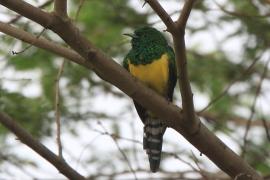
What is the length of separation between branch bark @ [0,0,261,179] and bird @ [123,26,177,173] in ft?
3.57

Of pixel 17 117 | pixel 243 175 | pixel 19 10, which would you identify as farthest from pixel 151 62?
pixel 19 10

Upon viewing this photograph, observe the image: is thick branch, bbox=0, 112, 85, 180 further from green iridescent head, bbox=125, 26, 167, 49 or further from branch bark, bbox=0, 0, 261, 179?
green iridescent head, bbox=125, 26, 167, 49

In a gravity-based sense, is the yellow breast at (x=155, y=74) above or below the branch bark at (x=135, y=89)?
above

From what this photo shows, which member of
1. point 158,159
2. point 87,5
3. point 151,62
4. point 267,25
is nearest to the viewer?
point 158,159

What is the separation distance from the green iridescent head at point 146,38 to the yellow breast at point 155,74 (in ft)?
1.14

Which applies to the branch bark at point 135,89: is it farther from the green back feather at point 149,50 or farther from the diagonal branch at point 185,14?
the green back feather at point 149,50

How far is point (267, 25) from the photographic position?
678 cm

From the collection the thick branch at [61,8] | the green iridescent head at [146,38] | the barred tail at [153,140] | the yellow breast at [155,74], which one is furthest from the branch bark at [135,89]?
the green iridescent head at [146,38]

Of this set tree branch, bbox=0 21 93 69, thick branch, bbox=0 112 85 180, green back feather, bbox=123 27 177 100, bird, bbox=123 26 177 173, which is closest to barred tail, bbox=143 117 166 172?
bird, bbox=123 26 177 173

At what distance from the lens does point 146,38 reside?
18.6 ft

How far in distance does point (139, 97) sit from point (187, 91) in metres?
0.32

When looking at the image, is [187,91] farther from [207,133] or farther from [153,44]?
[153,44]

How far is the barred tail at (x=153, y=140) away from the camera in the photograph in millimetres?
4922

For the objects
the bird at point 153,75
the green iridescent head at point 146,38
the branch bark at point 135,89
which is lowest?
the branch bark at point 135,89
